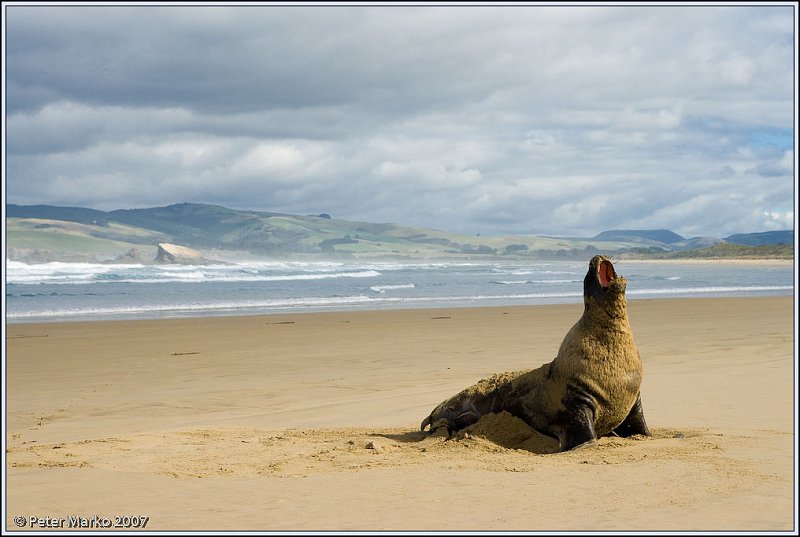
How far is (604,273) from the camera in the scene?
25.2 feet

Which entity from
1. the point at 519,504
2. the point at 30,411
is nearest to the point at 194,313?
the point at 30,411

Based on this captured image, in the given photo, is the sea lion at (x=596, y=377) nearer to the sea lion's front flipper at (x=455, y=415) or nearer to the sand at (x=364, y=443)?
the sand at (x=364, y=443)

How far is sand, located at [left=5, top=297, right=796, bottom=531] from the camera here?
5246 millimetres

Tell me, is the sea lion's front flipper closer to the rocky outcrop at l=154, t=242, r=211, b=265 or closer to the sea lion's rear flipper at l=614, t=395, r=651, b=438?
the sea lion's rear flipper at l=614, t=395, r=651, b=438

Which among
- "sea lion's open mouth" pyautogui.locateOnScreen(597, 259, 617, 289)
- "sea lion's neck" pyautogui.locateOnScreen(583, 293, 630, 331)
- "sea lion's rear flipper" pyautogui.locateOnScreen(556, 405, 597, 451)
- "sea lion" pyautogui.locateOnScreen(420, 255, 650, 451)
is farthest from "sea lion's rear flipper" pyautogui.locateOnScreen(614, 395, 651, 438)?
"sea lion's open mouth" pyautogui.locateOnScreen(597, 259, 617, 289)

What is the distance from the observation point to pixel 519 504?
538 cm

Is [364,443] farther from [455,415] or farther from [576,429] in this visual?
[576,429]

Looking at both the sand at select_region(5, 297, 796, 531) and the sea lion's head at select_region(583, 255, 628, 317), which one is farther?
the sea lion's head at select_region(583, 255, 628, 317)

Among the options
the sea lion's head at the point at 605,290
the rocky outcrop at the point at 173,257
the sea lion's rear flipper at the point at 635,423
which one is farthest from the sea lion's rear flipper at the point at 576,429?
the rocky outcrop at the point at 173,257

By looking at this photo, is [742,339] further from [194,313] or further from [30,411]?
[194,313]

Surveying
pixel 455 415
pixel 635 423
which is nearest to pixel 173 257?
pixel 455 415

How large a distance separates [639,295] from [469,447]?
29.2 metres

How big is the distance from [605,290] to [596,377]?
77 centimetres

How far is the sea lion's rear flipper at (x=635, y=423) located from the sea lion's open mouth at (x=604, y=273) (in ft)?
3.63
